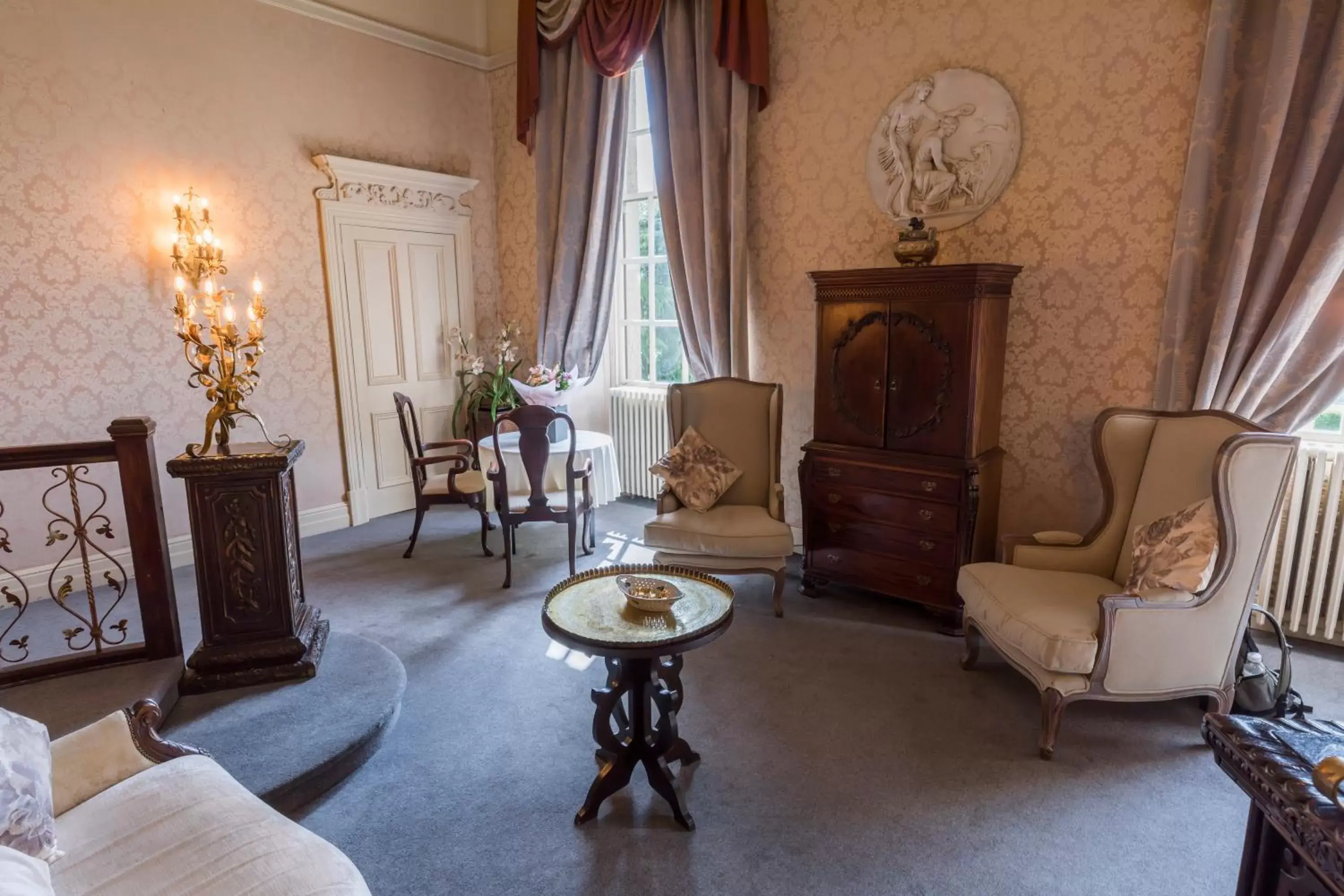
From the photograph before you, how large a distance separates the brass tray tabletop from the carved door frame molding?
3.19 metres

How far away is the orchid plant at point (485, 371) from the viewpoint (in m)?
5.35

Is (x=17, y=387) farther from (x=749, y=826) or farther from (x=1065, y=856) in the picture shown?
(x=1065, y=856)

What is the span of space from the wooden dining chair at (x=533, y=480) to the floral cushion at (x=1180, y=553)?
2.56m

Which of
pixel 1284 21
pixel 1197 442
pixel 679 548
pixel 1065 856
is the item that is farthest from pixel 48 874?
pixel 1284 21

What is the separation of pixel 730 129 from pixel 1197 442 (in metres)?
2.81

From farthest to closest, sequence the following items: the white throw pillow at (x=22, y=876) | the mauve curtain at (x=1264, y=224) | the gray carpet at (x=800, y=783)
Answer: the mauve curtain at (x=1264, y=224), the gray carpet at (x=800, y=783), the white throw pillow at (x=22, y=876)

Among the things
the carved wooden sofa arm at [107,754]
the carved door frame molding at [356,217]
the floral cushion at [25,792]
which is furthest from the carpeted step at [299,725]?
the carved door frame molding at [356,217]

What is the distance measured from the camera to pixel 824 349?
11.7ft

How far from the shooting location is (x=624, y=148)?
484 centimetres

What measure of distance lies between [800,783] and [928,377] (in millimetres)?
1844

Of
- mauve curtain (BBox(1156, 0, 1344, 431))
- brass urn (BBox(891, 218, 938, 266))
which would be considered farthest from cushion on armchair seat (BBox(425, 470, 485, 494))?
mauve curtain (BBox(1156, 0, 1344, 431))

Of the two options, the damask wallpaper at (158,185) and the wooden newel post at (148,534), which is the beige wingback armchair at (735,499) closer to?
the wooden newel post at (148,534)

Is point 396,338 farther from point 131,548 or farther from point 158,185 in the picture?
point 131,548

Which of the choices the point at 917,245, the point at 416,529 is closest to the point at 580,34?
the point at 917,245
